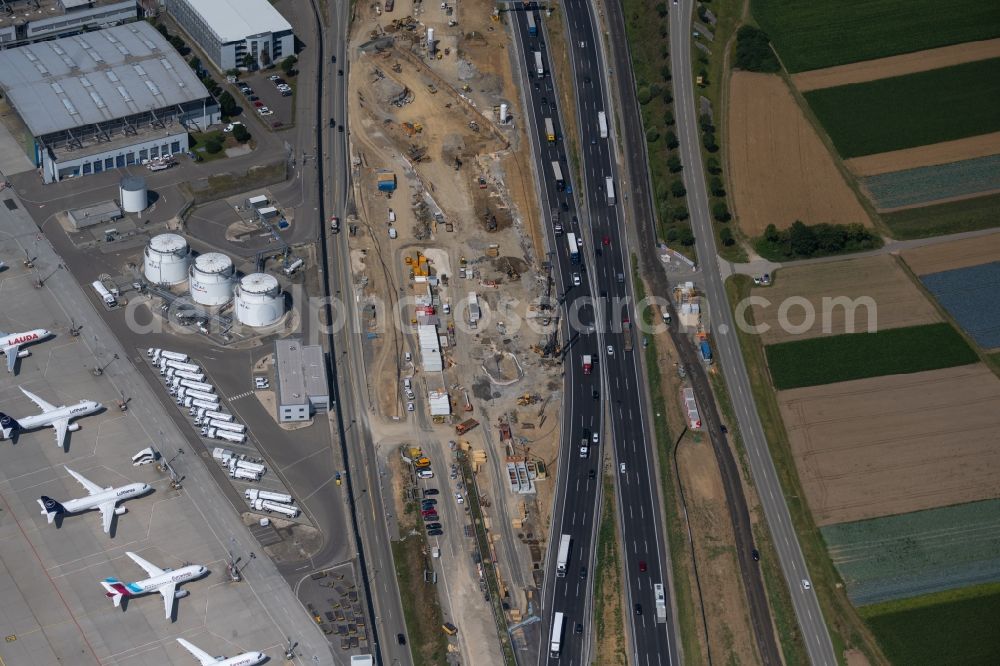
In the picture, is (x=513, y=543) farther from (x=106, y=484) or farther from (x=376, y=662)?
(x=106, y=484)

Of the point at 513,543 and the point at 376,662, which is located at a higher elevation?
the point at 513,543

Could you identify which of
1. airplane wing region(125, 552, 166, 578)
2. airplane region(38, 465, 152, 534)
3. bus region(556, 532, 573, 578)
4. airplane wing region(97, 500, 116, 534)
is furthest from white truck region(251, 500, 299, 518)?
bus region(556, 532, 573, 578)

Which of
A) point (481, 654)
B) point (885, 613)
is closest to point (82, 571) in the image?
point (481, 654)

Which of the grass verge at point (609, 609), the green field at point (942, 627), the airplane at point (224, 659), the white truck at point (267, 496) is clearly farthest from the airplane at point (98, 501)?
the green field at point (942, 627)

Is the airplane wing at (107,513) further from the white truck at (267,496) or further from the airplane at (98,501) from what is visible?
the white truck at (267,496)

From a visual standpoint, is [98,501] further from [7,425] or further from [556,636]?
[556,636]

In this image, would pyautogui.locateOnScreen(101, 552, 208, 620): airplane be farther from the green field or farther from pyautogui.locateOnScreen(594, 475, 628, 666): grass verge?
the green field
